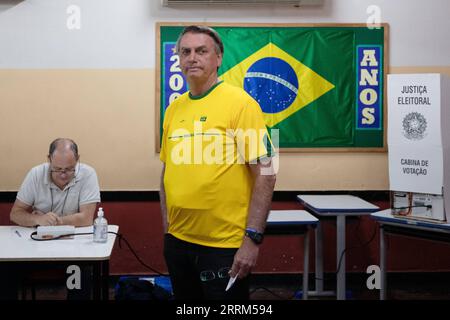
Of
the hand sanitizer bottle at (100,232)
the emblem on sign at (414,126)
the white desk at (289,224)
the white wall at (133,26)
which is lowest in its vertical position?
the white desk at (289,224)

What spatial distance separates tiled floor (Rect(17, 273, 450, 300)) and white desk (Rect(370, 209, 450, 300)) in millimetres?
663

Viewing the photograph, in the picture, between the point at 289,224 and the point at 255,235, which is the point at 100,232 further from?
the point at 289,224

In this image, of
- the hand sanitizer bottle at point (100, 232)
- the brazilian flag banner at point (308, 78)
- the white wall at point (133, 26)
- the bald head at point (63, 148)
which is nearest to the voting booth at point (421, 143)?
the brazilian flag banner at point (308, 78)

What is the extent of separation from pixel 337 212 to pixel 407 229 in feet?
1.65

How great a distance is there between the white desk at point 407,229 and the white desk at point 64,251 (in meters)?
1.66

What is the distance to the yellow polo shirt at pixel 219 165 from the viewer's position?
1.86m

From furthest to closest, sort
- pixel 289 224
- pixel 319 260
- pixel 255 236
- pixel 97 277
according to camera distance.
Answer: pixel 319 260, pixel 289 224, pixel 97 277, pixel 255 236

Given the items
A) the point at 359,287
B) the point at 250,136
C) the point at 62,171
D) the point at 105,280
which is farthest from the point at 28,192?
the point at 359,287

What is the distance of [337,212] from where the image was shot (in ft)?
11.1

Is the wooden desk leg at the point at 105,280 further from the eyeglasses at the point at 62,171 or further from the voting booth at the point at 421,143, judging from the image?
the voting booth at the point at 421,143

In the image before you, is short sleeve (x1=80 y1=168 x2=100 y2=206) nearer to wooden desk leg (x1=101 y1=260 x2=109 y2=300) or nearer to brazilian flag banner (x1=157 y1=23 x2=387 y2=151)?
wooden desk leg (x1=101 y1=260 x2=109 y2=300)

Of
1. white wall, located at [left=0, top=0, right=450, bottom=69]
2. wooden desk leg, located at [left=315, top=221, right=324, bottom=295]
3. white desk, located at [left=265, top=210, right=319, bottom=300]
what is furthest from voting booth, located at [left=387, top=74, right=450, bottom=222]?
white wall, located at [left=0, top=0, right=450, bottom=69]

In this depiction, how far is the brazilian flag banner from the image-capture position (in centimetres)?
396
